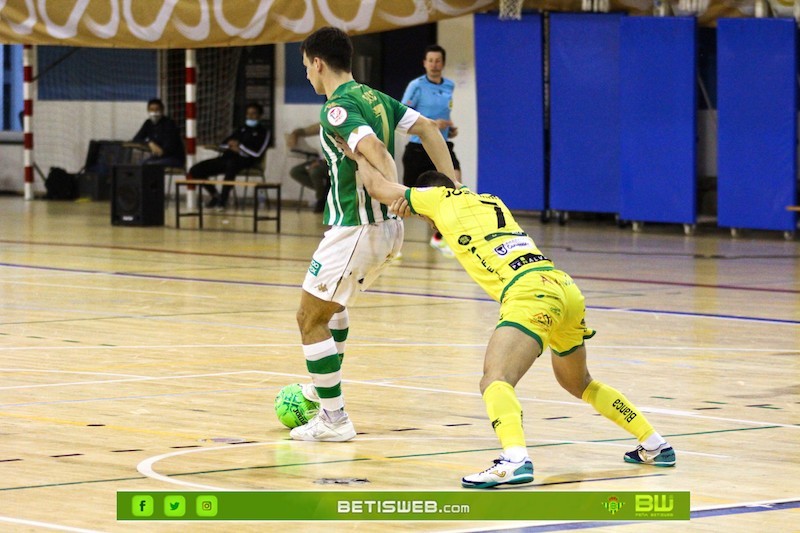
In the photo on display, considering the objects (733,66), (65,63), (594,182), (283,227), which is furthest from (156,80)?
(733,66)

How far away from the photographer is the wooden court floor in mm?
6105

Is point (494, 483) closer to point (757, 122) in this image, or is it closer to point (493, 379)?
point (493, 379)

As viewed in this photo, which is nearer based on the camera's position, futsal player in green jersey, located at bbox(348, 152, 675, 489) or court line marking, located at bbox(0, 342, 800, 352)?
futsal player in green jersey, located at bbox(348, 152, 675, 489)

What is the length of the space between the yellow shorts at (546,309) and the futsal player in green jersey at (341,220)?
3.22 feet

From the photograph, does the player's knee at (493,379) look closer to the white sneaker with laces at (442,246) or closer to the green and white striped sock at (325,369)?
the green and white striped sock at (325,369)

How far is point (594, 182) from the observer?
21.5 meters

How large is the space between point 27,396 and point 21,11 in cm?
1733

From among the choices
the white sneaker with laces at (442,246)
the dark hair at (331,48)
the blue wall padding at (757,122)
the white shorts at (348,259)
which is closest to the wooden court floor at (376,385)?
the white sneaker with laces at (442,246)

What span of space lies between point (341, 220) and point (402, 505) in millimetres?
2065

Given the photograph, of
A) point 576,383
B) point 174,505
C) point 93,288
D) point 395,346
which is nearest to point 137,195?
point 93,288

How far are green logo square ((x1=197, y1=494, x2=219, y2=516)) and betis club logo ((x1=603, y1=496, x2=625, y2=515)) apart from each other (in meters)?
1.45

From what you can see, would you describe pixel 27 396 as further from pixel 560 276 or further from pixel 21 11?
pixel 21 11

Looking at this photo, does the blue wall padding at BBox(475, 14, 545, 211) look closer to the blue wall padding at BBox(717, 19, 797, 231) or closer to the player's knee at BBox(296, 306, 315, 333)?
the blue wall padding at BBox(717, 19, 797, 231)

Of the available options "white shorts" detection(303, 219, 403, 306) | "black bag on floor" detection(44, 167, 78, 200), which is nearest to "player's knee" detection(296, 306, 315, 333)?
"white shorts" detection(303, 219, 403, 306)
